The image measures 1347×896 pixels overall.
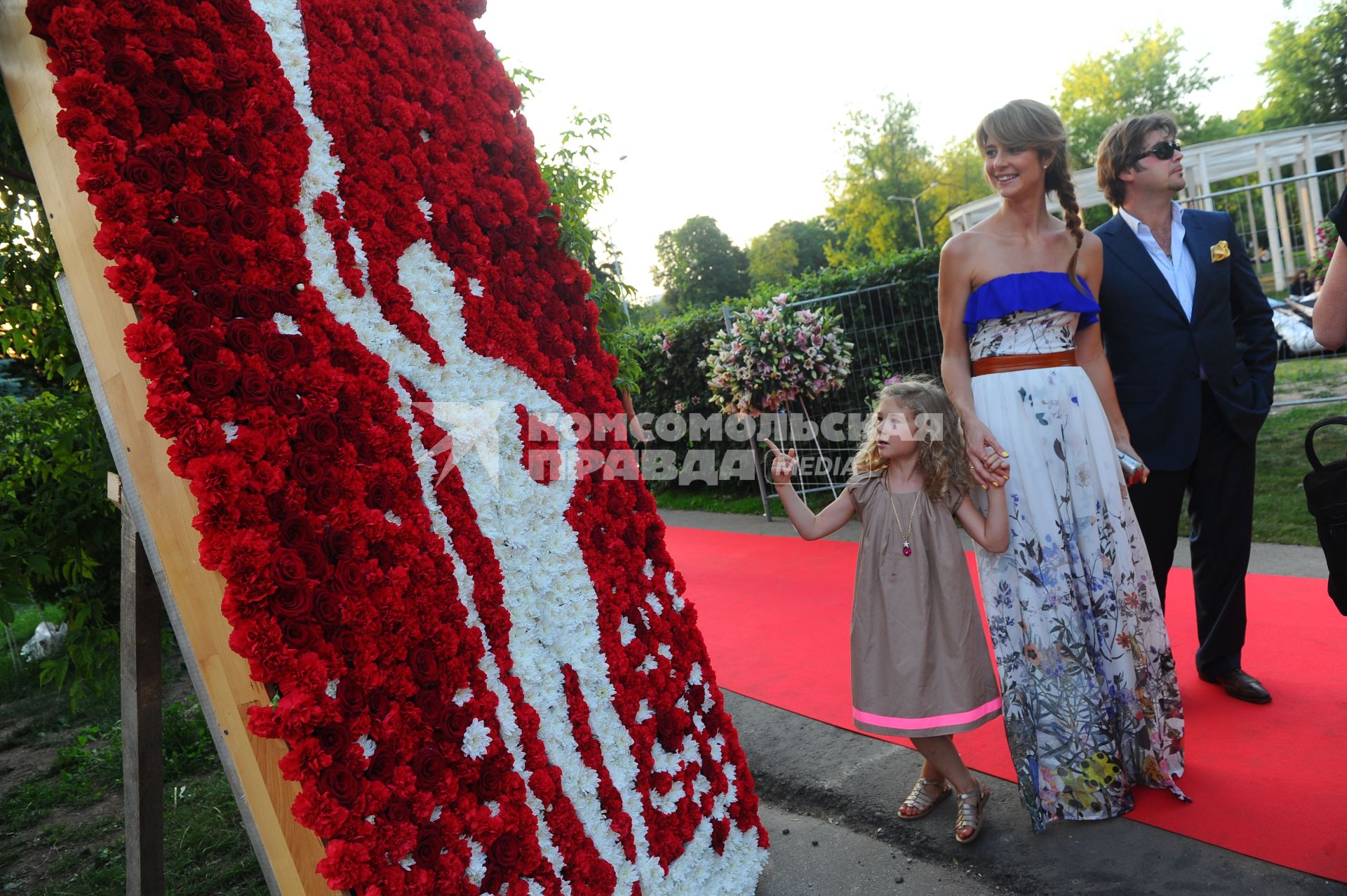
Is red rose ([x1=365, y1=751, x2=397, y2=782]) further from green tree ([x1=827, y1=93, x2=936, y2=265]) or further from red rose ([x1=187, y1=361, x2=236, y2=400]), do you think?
green tree ([x1=827, y1=93, x2=936, y2=265])

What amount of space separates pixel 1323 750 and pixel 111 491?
12.7 feet

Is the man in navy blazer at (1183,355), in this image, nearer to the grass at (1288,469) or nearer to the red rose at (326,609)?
the grass at (1288,469)

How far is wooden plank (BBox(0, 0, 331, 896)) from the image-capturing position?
5.79 feet

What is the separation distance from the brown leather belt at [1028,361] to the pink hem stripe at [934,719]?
3.59 ft

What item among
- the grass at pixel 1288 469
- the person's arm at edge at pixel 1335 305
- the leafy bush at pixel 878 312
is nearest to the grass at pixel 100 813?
the person's arm at edge at pixel 1335 305

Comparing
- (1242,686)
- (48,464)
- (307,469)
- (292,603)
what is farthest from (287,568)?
(1242,686)

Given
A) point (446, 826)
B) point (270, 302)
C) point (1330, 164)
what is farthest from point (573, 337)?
point (1330, 164)

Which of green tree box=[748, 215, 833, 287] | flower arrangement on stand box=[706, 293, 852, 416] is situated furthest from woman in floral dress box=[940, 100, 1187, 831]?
green tree box=[748, 215, 833, 287]

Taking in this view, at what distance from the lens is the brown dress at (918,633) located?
2.89 meters

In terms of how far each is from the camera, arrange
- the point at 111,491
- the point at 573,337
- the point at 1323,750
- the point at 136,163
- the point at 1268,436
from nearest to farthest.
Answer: the point at 136,163, the point at 111,491, the point at 573,337, the point at 1323,750, the point at 1268,436

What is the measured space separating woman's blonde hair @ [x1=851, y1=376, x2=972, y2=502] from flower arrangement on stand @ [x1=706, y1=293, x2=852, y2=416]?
212 inches

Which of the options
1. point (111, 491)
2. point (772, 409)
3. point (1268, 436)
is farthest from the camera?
point (772, 409)

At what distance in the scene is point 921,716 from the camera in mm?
2881

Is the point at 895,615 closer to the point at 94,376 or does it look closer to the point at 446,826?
the point at 446,826
